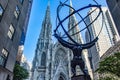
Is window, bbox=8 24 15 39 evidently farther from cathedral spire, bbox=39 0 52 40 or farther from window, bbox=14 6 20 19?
cathedral spire, bbox=39 0 52 40

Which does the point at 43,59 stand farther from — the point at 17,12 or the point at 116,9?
the point at 116,9

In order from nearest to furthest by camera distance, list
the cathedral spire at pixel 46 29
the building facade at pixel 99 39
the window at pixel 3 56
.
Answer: the window at pixel 3 56
the building facade at pixel 99 39
the cathedral spire at pixel 46 29

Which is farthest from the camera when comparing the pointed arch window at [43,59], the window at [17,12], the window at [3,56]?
the pointed arch window at [43,59]

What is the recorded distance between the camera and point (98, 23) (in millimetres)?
63062

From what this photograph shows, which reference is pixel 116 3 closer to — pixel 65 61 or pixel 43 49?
pixel 65 61

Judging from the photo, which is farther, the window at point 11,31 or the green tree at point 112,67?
the window at point 11,31

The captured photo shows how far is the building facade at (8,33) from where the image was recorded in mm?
12141

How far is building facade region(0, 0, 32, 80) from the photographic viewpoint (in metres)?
12.1

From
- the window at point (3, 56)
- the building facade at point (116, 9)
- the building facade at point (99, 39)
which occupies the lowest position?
the window at point (3, 56)

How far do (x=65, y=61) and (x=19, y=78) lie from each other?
94.7ft

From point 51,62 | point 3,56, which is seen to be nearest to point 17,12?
point 3,56

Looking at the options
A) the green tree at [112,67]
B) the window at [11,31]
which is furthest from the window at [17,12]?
the green tree at [112,67]

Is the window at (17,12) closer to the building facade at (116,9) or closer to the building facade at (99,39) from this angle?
the building facade at (116,9)

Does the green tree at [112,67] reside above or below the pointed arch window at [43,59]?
below
